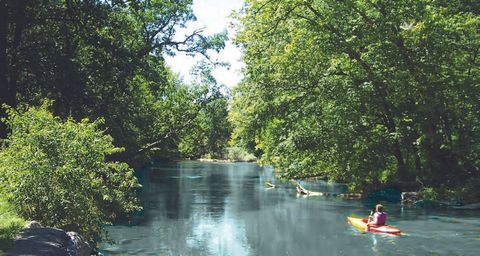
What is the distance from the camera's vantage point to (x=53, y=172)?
11312 millimetres

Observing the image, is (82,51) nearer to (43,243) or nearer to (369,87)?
(369,87)

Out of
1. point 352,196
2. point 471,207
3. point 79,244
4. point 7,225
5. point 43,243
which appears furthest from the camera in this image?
point 352,196

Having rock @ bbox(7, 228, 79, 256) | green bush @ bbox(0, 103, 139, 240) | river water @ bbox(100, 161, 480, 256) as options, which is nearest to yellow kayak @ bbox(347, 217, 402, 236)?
river water @ bbox(100, 161, 480, 256)

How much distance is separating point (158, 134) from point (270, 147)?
10121 millimetres

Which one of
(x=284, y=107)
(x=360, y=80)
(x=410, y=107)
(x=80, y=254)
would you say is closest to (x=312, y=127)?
(x=284, y=107)

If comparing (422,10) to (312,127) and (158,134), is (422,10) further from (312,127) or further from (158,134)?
(158,134)

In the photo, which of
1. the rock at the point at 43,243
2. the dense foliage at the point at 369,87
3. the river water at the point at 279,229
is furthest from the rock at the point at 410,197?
the rock at the point at 43,243

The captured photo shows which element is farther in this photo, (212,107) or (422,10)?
(212,107)

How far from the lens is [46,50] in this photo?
19.6m

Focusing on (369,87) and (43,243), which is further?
(369,87)

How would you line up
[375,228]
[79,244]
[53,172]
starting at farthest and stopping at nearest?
[375,228] < [53,172] < [79,244]

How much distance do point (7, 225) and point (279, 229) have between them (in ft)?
41.7

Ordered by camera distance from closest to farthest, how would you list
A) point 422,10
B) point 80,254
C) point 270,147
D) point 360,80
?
point 80,254 → point 422,10 → point 360,80 → point 270,147

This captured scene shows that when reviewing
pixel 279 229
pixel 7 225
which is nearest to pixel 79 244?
pixel 7 225
